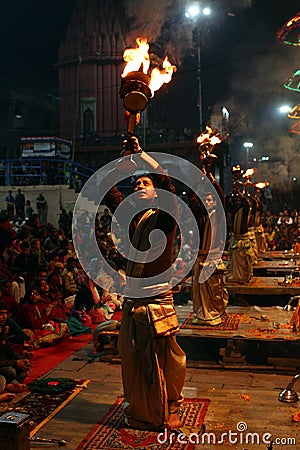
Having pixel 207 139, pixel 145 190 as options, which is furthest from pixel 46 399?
pixel 207 139

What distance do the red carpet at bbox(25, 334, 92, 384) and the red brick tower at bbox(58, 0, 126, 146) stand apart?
1757 centimetres

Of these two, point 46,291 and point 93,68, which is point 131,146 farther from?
point 93,68

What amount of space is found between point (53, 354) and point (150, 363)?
3.60 meters

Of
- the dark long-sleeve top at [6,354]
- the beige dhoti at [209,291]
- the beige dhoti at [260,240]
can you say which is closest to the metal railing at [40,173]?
the beige dhoti at [260,240]

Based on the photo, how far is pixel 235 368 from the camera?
760 centimetres

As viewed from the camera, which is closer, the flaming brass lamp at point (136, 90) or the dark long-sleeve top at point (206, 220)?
the flaming brass lamp at point (136, 90)

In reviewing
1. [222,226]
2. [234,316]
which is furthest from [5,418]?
[234,316]

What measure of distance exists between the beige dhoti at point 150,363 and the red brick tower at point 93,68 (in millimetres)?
21266

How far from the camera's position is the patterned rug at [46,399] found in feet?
18.7

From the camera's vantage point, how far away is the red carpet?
762 cm

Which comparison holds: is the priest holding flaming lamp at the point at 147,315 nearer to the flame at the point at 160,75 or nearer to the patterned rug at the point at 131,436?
the patterned rug at the point at 131,436

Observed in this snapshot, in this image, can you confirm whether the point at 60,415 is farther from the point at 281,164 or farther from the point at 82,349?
the point at 281,164

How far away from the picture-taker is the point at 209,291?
8773 millimetres

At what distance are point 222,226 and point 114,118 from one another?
1879 centimetres
